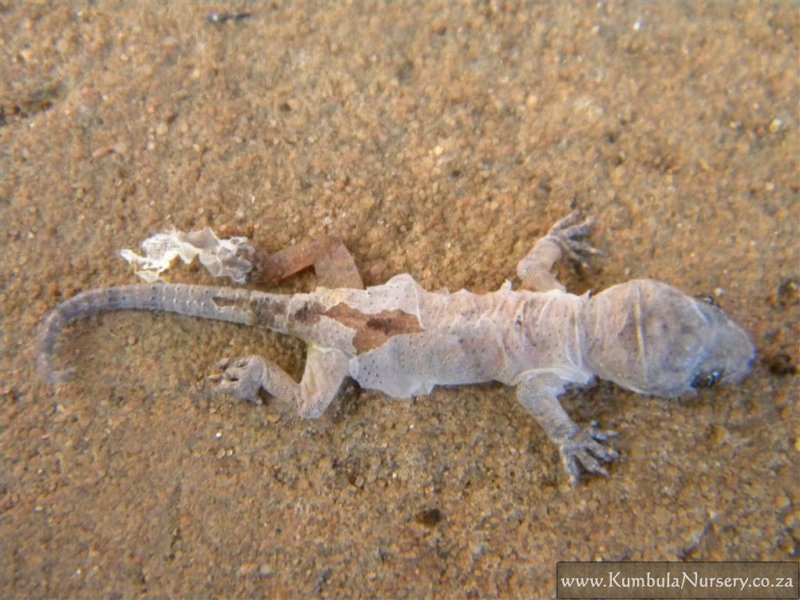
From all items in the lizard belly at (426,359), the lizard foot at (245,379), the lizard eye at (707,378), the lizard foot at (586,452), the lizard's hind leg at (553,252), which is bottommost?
the lizard foot at (586,452)

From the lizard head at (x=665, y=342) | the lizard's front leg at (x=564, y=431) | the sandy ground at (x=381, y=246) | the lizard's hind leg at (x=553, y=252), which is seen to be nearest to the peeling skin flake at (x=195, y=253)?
the sandy ground at (x=381, y=246)

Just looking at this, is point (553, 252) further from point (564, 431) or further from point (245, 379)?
point (245, 379)

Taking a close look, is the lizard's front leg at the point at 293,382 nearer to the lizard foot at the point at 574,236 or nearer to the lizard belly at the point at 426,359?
the lizard belly at the point at 426,359

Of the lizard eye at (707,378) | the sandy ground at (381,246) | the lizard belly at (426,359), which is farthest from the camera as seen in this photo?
the lizard belly at (426,359)

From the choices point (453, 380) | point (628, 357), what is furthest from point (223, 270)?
point (628, 357)

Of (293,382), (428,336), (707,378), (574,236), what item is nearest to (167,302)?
(293,382)

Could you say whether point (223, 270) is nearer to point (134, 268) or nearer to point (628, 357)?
point (134, 268)
